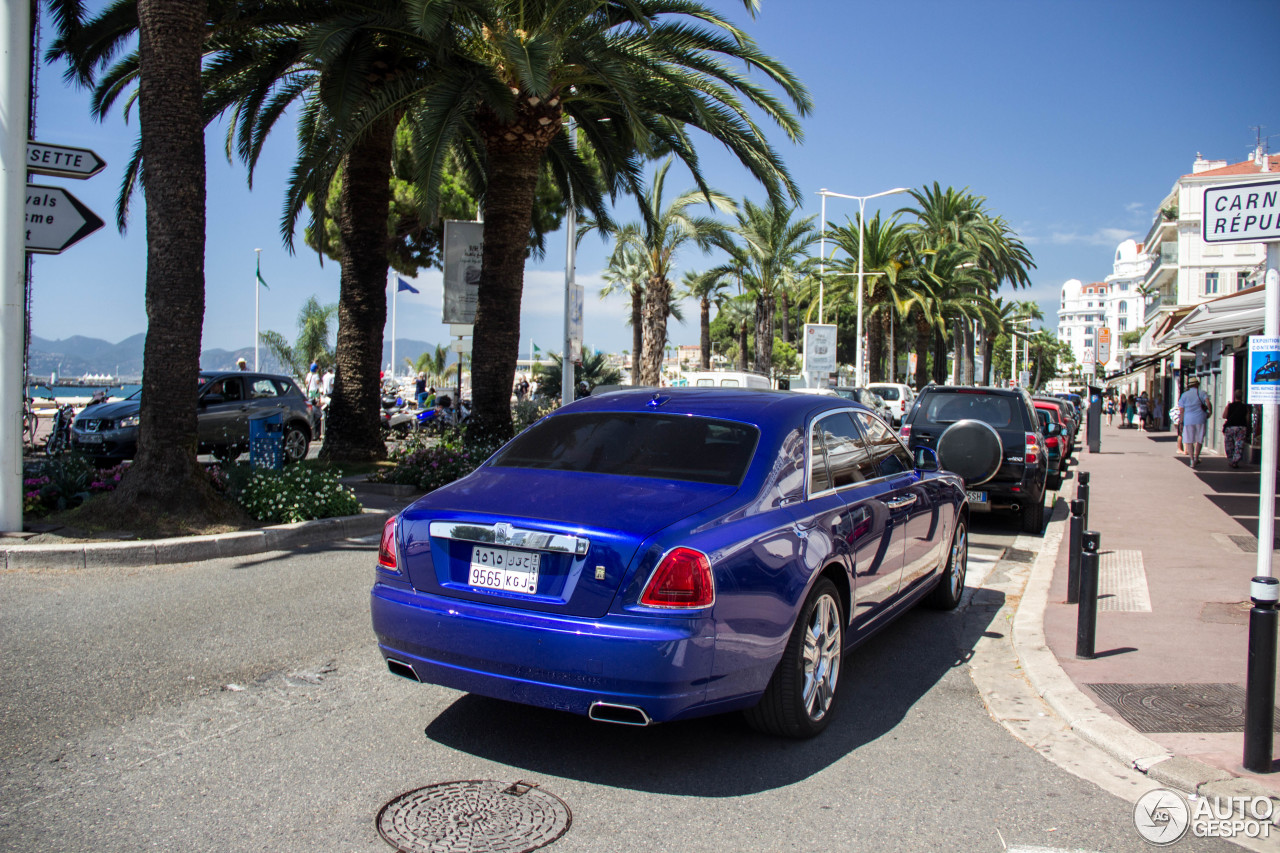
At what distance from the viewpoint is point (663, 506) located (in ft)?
13.1

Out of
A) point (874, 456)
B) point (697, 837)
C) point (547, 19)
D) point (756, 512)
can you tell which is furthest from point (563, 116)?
point (697, 837)

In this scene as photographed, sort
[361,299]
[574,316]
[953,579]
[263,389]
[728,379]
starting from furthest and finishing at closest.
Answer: [728,379], [574,316], [263,389], [361,299], [953,579]

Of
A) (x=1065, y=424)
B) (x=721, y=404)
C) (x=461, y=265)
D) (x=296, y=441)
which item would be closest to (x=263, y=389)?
(x=296, y=441)

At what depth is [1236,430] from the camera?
1964 centimetres

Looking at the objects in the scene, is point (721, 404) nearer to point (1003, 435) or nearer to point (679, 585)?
point (679, 585)

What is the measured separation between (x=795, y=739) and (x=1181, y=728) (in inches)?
76.2

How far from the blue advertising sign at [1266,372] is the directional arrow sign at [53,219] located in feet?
32.3

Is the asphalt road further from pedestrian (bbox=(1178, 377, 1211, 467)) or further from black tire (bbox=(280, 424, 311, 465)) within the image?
pedestrian (bbox=(1178, 377, 1211, 467))

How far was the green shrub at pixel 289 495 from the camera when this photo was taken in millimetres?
9438

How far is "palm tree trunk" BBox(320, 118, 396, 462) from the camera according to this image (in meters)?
15.0

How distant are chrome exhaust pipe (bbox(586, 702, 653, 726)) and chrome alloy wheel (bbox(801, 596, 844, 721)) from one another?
914 millimetres

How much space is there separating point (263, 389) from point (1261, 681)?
1678cm

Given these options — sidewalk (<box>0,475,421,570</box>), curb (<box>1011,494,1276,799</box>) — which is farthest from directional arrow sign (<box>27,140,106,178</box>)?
curb (<box>1011,494,1276,799</box>)

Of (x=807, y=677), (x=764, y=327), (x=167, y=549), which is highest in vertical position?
(x=764, y=327)
